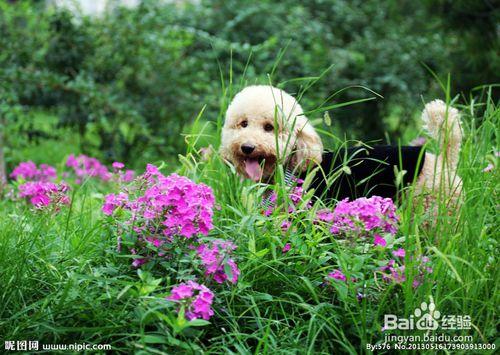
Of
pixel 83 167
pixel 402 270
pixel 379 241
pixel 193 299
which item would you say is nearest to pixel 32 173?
pixel 83 167

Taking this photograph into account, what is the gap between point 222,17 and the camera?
23.9ft

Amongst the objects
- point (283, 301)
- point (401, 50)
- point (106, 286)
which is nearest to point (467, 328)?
point (283, 301)

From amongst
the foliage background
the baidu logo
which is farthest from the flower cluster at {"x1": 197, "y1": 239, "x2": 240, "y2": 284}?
the foliage background

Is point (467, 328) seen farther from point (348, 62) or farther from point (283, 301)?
point (348, 62)

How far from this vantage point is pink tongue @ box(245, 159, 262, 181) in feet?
10.6

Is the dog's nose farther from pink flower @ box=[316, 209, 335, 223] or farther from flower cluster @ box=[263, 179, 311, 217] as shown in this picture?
pink flower @ box=[316, 209, 335, 223]

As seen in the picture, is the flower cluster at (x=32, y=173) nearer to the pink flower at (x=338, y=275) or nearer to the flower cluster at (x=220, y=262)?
the flower cluster at (x=220, y=262)

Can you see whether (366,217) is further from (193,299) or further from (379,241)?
(193,299)

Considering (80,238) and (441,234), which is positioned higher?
(441,234)

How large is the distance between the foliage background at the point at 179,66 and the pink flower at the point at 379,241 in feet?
8.59

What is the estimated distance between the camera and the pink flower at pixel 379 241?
235 cm

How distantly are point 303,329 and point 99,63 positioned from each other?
445cm

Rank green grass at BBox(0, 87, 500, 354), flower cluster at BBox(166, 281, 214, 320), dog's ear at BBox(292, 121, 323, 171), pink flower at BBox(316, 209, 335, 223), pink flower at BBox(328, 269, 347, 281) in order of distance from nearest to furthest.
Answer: flower cluster at BBox(166, 281, 214, 320) < green grass at BBox(0, 87, 500, 354) < pink flower at BBox(328, 269, 347, 281) < pink flower at BBox(316, 209, 335, 223) < dog's ear at BBox(292, 121, 323, 171)

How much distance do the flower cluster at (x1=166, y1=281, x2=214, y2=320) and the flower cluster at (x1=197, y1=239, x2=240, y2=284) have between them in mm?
121
